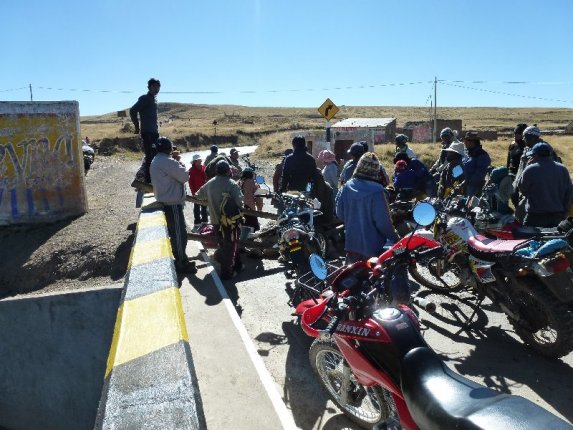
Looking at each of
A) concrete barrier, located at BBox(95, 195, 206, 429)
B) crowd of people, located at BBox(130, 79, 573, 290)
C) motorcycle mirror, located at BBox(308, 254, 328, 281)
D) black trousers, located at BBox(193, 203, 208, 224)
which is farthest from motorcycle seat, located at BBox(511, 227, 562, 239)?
black trousers, located at BBox(193, 203, 208, 224)

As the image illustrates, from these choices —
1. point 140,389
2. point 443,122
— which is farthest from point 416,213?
point 443,122

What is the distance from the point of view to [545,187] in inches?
235

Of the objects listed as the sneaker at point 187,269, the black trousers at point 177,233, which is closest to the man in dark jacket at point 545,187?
the sneaker at point 187,269

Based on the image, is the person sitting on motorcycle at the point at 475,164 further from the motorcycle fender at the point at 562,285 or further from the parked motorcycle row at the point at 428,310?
the motorcycle fender at the point at 562,285

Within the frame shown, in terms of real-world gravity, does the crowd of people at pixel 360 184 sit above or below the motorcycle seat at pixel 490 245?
above

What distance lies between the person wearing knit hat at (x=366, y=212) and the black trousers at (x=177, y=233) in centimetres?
286

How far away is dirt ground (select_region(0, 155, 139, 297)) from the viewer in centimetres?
812

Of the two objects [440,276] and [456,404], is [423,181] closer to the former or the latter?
[440,276]

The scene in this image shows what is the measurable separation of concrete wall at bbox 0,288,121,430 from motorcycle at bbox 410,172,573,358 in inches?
153

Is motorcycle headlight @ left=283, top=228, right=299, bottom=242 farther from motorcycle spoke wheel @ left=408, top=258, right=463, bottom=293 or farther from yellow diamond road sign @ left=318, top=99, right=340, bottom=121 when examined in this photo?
yellow diamond road sign @ left=318, top=99, right=340, bottom=121

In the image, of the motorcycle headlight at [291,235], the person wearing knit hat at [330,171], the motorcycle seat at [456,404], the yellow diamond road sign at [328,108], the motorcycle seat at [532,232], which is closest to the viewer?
the motorcycle seat at [456,404]

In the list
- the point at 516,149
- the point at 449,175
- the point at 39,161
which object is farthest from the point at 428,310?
the point at 39,161

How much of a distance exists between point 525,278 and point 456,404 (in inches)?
113

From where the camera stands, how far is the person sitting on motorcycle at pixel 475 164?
8.39 metres
